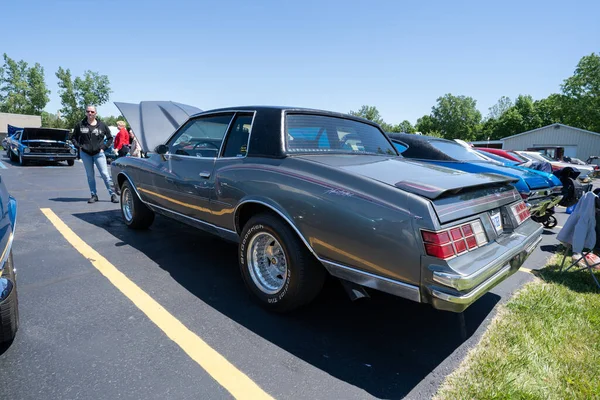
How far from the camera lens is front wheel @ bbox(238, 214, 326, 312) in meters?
2.45

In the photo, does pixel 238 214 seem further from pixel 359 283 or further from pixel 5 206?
pixel 5 206

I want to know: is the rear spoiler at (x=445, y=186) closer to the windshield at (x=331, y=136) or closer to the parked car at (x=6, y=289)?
the windshield at (x=331, y=136)

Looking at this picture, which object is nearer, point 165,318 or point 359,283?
point 359,283

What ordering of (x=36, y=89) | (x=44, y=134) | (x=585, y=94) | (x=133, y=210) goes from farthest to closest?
1. (x=36, y=89)
2. (x=585, y=94)
3. (x=44, y=134)
4. (x=133, y=210)

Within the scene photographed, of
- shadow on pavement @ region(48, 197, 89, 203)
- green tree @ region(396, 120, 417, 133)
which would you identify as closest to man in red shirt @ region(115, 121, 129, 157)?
shadow on pavement @ region(48, 197, 89, 203)

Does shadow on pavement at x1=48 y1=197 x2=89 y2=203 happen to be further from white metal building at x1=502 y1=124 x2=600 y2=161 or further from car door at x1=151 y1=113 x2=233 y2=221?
white metal building at x1=502 y1=124 x2=600 y2=161

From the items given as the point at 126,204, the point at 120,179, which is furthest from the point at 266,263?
the point at 120,179

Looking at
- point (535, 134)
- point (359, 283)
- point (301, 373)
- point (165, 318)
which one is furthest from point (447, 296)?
point (535, 134)

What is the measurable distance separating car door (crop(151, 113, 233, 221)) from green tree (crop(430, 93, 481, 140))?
3642 inches

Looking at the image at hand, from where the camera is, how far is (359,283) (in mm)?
2174

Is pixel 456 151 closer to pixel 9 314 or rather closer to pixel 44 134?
pixel 9 314

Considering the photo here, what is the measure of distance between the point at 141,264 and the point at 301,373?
7.57 ft

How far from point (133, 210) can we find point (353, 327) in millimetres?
3487

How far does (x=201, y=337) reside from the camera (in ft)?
7.75
